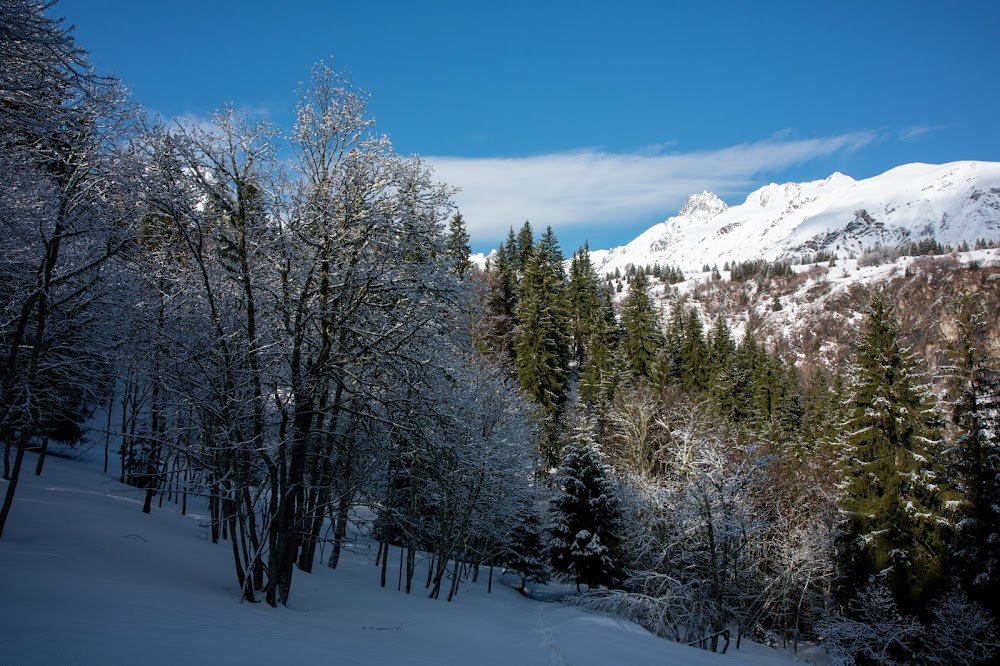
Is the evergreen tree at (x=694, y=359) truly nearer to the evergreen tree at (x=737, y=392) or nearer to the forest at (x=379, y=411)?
the evergreen tree at (x=737, y=392)

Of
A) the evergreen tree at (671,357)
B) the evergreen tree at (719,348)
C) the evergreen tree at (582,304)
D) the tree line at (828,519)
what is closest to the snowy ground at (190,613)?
the tree line at (828,519)

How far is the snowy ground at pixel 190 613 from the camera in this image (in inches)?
226

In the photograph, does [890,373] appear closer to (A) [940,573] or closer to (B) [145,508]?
(A) [940,573]

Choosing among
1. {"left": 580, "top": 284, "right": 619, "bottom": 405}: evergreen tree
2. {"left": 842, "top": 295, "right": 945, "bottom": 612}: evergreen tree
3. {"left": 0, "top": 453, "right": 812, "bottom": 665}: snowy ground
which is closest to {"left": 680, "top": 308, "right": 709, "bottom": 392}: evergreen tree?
{"left": 580, "top": 284, "right": 619, "bottom": 405}: evergreen tree

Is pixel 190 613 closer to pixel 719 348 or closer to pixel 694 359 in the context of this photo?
pixel 694 359

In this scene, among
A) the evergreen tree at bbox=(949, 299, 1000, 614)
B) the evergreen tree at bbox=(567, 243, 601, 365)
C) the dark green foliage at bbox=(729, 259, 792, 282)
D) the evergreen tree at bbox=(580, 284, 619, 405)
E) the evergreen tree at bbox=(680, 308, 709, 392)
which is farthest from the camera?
the dark green foliage at bbox=(729, 259, 792, 282)

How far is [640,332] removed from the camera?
179 ft

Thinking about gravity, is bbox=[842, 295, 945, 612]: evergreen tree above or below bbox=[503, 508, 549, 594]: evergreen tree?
above

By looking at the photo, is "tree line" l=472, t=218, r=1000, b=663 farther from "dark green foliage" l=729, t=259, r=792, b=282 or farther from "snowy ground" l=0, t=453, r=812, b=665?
"dark green foliage" l=729, t=259, r=792, b=282

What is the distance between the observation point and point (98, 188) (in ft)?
34.6

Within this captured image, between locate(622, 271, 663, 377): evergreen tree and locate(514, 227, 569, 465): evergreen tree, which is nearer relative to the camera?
locate(514, 227, 569, 465): evergreen tree

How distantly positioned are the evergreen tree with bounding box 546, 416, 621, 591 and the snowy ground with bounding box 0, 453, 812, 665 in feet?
17.7

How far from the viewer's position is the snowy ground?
5.73 metres

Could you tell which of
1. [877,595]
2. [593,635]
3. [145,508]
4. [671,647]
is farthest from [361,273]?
[877,595]
